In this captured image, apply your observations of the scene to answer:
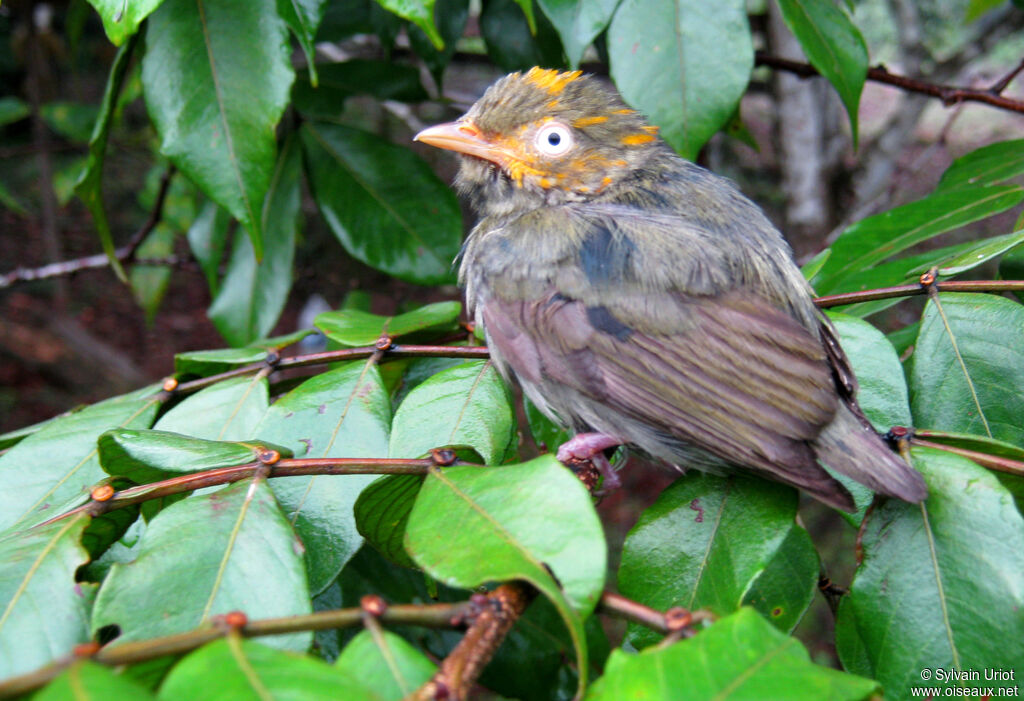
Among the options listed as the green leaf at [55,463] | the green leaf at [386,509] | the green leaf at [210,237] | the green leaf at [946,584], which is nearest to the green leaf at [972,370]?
the green leaf at [946,584]

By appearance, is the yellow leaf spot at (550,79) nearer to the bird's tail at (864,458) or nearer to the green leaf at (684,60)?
the green leaf at (684,60)

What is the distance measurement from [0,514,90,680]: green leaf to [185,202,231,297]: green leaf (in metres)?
1.88

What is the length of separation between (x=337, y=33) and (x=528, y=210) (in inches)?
49.4

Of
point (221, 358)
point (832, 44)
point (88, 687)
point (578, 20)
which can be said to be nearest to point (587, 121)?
point (578, 20)

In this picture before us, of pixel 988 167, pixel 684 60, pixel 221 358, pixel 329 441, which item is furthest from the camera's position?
pixel 988 167

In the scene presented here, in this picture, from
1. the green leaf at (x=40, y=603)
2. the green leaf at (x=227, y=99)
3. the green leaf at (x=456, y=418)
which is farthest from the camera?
the green leaf at (x=227, y=99)

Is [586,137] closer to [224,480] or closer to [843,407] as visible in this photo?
[843,407]

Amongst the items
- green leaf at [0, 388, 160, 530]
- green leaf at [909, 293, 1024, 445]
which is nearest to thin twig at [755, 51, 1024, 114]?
green leaf at [909, 293, 1024, 445]

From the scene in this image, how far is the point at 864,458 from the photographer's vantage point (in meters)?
1.42

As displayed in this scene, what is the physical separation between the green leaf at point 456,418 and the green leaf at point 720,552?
33 cm

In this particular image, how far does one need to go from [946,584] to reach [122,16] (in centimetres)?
185

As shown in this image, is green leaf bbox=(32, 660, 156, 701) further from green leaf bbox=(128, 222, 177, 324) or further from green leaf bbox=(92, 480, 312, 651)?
green leaf bbox=(128, 222, 177, 324)

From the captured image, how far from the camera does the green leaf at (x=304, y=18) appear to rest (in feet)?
6.22

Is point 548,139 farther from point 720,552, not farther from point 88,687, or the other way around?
point 88,687
